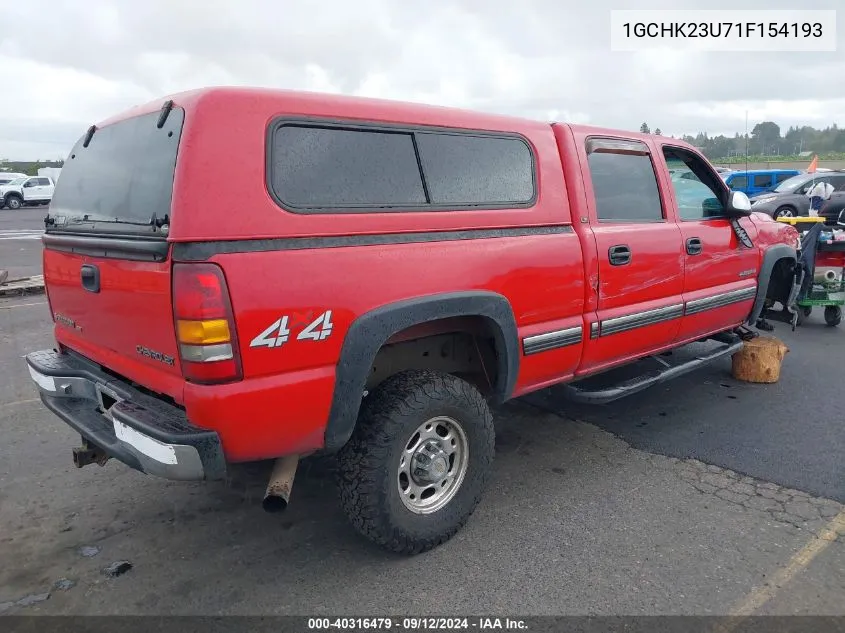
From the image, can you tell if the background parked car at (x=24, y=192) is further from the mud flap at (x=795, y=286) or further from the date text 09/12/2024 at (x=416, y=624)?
the date text 09/12/2024 at (x=416, y=624)

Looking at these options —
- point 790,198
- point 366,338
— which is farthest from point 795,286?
point 790,198

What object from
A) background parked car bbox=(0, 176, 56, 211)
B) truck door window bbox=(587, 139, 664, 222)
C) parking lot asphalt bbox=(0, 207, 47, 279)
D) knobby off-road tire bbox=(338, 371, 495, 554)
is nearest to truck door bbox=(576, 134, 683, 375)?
truck door window bbox=(587, 139, 664, 222)

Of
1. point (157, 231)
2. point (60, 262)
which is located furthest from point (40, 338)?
point (157, 231)

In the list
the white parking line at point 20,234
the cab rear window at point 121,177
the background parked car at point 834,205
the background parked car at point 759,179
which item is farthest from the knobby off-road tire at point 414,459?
the background parked car at point 759,179

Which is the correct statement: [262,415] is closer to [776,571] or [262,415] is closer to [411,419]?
[411,419]

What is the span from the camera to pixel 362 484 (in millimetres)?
2656

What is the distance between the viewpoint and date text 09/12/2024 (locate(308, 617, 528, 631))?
242cm

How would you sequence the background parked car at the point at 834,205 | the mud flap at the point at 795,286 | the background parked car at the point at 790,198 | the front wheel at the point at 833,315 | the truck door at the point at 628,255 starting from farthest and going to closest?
the background parked car at the point at 790,198 → the background parked car at the point at 834,205 → the front wheel at the point at 833,315 → the mud flap at the point at 795,286 → the truck door at the point at 628,255

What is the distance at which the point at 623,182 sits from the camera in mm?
3896

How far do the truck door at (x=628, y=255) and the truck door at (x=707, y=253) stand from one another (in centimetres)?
17

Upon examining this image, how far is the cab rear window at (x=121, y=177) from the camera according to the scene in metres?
2.41

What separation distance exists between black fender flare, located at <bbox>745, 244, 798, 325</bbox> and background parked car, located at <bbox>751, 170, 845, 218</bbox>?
46.8 feet

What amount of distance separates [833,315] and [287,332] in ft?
22.9

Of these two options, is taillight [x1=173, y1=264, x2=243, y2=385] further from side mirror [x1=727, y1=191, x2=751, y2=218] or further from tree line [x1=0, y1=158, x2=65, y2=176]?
tree line [x1=0, y1=158, x2=65, y2=176]
